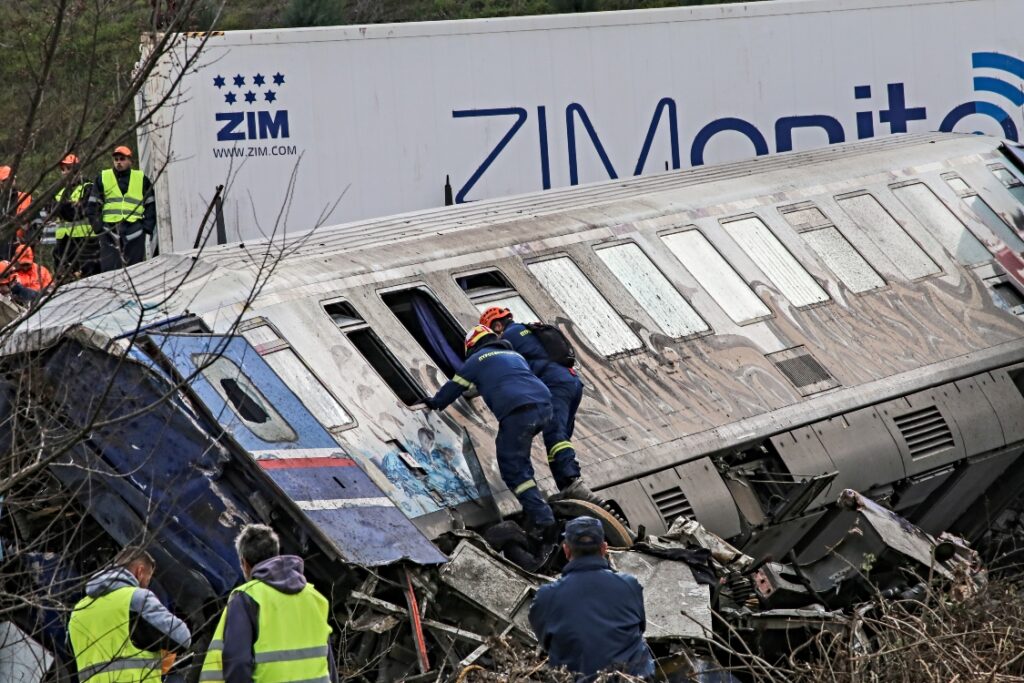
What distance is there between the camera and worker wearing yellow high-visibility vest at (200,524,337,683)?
25.9 ft

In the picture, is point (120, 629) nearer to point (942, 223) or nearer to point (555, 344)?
point (555, 344)

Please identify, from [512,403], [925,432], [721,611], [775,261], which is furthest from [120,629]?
[775,261]

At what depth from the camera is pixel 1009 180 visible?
18.1m

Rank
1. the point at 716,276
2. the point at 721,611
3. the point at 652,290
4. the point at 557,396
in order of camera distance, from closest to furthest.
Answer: the point at 721,611 < the point at 557,396 < the point at 652,290 < the point at 716,276

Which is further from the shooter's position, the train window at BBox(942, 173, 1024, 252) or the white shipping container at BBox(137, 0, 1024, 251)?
the white shipping container at BBox(137, 0, 1024, 251)

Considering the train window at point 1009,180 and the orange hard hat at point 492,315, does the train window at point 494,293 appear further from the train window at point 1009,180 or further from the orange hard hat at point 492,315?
the train window at point 1009,180

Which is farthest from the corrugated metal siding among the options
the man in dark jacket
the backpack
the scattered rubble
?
the man in dark jacket

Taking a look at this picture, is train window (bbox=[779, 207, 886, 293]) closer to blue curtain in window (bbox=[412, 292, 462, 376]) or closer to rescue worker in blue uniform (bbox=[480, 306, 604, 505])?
rescue worker in blue uniform (bbox=[480, 306, 604, 505])

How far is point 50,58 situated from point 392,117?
13707 mm

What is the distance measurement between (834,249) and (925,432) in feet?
6.81

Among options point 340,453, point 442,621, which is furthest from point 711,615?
point 340,453

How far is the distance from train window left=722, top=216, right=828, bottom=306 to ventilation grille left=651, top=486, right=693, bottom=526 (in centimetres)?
313

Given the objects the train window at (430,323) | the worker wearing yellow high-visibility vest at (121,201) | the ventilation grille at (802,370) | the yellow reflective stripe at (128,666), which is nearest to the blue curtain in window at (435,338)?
the train window at (430,323)

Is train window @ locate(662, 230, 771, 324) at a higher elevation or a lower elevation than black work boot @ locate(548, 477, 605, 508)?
higher
